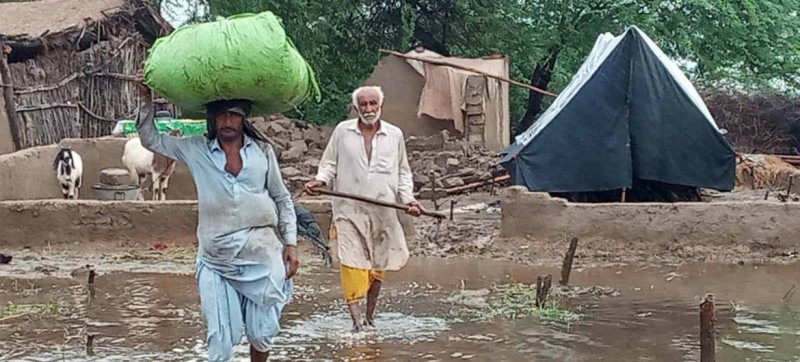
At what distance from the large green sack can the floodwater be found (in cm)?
205

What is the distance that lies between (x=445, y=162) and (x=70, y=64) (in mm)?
6060

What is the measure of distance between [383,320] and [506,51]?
50.5 feet

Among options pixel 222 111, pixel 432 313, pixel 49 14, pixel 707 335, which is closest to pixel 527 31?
pixel 49 14

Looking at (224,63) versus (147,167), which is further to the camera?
(147,167)

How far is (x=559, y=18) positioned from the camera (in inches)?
884

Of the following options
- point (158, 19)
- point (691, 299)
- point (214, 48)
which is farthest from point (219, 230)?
point (158, 19)

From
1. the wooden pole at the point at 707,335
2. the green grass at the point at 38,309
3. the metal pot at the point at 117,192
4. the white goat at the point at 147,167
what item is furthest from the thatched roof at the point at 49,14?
the wooden pole at the point at 707,335

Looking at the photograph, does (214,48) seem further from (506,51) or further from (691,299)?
(506,51)

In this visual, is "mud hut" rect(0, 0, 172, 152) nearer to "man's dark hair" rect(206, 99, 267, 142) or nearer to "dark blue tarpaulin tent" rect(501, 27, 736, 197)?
"dark blue tarpaulin tent" rect(501, 27, 736, 197)

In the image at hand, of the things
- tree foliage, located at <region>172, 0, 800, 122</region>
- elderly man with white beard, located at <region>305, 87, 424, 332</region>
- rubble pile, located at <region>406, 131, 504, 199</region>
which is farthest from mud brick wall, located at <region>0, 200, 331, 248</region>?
tree foliage, located at <region>172, 0, 800, 122</region>

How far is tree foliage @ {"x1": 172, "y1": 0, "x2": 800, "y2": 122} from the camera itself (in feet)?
71.9

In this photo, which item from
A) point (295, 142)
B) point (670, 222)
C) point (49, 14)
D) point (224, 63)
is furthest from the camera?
point (49, 14)

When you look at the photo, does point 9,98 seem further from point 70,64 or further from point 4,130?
point 70,64

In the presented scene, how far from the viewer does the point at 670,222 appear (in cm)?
1048
